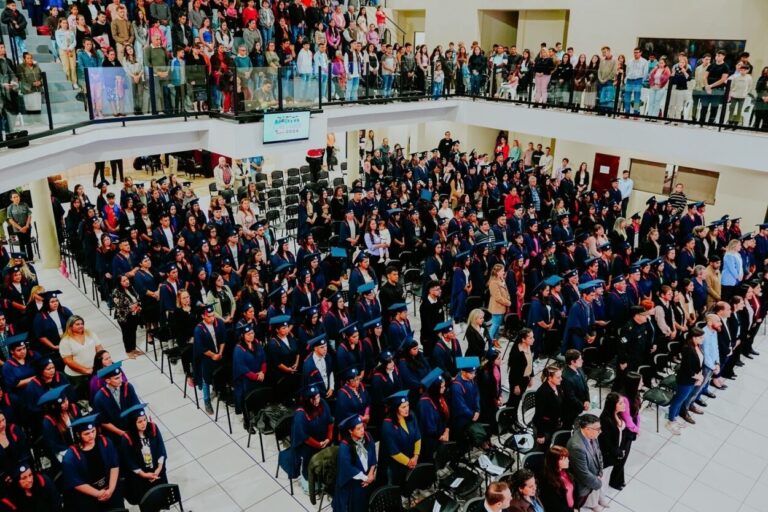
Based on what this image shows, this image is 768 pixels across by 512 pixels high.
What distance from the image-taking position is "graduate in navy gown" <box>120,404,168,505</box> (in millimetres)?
5867

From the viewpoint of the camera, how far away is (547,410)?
21.6 ft

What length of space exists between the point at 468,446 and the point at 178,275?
5403 mm

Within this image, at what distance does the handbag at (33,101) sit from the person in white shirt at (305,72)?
5456 millimetres

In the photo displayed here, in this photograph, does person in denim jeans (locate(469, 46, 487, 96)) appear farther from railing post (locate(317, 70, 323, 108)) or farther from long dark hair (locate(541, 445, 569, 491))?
long dark hair (locate(541, 445, 569, 491))

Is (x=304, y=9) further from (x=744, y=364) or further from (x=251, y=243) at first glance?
(x=744, y=364)

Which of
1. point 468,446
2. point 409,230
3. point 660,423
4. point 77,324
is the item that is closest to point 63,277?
point 77,324

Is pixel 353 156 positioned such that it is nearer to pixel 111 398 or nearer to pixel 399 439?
pixel 111 398

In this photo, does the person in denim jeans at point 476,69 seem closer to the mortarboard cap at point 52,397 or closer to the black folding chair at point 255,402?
the black folding chair at point 255,402

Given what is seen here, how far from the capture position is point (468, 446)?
6.86m

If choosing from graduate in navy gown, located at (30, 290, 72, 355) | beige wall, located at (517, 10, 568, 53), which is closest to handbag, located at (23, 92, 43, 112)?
graduate in navy gown, located at (30, 290, 72, 355)

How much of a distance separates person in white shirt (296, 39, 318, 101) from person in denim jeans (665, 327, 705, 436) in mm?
9768

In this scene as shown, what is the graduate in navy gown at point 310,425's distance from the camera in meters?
6.26

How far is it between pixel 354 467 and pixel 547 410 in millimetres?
2252

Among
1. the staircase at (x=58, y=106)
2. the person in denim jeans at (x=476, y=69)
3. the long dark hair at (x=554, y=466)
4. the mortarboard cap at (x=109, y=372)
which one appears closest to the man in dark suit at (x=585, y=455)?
the long dark hair at (x=554, y=466)
